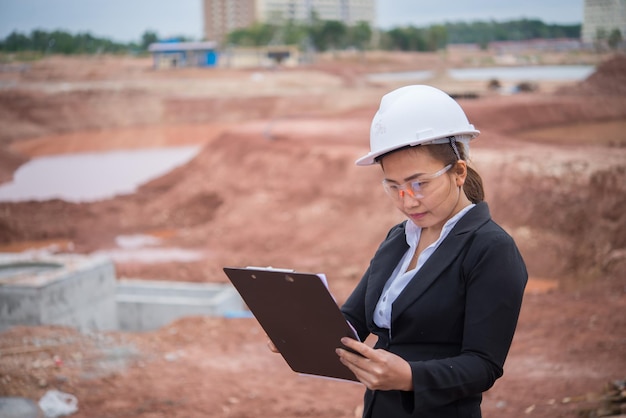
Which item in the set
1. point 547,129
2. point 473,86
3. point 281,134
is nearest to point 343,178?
point 281,134

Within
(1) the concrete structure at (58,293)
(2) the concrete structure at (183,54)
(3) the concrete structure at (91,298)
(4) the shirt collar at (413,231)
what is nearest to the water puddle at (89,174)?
(2) the concrete structure at (183,54)

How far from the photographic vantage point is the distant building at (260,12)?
136ft

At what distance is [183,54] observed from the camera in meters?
37.0

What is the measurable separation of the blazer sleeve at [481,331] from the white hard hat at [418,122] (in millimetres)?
296

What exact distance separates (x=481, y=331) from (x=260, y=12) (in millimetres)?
58355

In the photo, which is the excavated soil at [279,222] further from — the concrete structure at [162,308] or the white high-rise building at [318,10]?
the white high-rise building at [318,10]

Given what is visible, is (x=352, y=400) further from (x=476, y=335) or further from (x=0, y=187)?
(x=0, y=187)

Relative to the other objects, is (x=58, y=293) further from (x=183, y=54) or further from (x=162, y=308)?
(x=183, y=54)

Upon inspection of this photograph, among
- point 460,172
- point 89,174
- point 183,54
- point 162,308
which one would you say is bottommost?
point 89,174

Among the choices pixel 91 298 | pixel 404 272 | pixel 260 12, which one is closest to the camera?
pixel 404 272

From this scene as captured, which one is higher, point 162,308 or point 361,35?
point 361,35

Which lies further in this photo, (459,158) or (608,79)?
(608,79)

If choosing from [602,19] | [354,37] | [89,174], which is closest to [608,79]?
[602,19]

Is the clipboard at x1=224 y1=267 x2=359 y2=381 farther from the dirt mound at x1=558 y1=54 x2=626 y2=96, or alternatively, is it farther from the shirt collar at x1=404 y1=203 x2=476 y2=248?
the dirt mound at x1=558 y1=54 x2=626 y2=96
